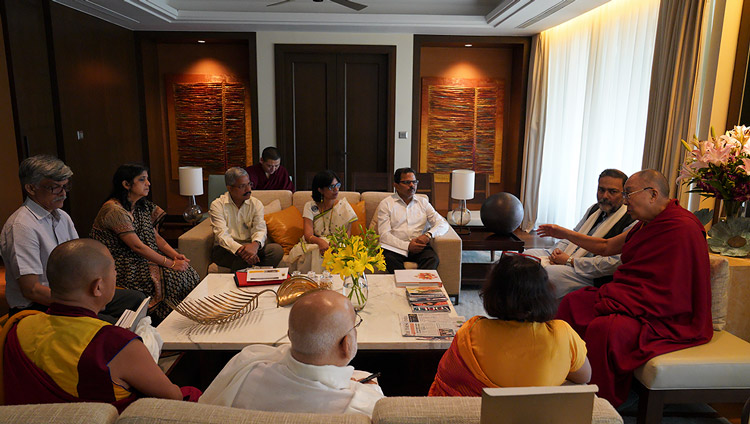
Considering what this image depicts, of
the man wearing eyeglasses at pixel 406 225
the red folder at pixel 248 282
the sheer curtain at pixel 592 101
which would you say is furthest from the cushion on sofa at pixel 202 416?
the sheer curtain at pixel 592 101

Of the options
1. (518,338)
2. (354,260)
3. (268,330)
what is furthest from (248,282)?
(518,338)

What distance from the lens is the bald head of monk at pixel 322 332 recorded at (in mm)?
1429

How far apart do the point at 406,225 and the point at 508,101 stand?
4.15 metres

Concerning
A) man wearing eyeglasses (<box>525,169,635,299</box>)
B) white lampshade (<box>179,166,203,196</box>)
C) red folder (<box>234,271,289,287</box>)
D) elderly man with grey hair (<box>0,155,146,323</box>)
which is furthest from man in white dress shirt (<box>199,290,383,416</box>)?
white lampshade (<box>179,166,203,196</box>)

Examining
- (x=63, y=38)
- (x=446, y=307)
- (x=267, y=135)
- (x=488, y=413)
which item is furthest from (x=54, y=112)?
(x=488, y=413)

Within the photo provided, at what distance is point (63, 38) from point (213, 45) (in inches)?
94.3

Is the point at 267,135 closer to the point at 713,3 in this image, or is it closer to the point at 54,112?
the point at 54,112

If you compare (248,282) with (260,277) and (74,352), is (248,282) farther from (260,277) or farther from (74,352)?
(74,352)

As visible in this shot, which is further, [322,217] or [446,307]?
[322,217]

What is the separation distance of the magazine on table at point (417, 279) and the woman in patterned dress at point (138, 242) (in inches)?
55.8

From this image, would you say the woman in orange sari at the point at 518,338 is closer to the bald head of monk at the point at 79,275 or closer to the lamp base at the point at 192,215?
the bald head of monk at the point at 79,275

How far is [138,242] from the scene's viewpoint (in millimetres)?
3115

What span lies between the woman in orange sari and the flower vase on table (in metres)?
1.81

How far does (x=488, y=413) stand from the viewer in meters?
1.10
